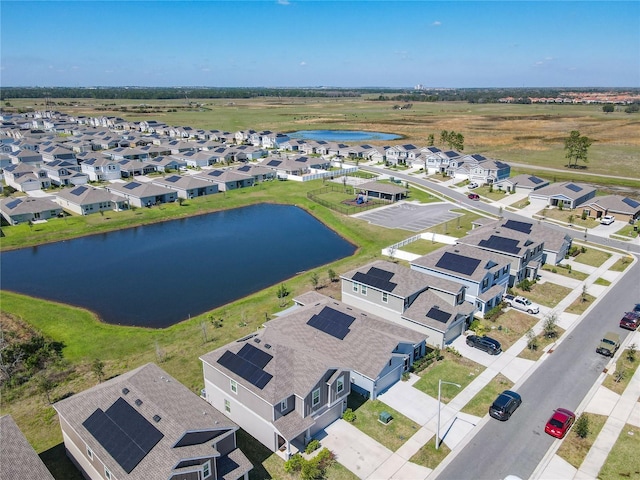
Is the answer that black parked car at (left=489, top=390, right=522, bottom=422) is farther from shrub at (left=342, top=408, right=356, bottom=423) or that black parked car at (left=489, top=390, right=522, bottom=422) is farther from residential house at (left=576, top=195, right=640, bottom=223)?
residential house at (left=576, top=195, right=640, bottom=223)

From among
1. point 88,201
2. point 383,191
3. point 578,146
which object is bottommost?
point 88,201

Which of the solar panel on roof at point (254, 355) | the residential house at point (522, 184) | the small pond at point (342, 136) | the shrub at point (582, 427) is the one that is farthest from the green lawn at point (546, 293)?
the small pond at point (342, 136)

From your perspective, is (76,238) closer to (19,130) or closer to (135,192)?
(135,192)

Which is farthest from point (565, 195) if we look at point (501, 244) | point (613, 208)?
point (501, 244)

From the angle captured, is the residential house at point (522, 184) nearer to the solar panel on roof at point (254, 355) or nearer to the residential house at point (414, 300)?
the residential house at point (414, 300)

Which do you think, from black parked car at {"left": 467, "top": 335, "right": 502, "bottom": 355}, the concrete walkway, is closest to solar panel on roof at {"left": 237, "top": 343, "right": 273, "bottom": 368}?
the concrete walkway

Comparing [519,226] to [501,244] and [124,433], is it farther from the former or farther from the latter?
[124,433]
